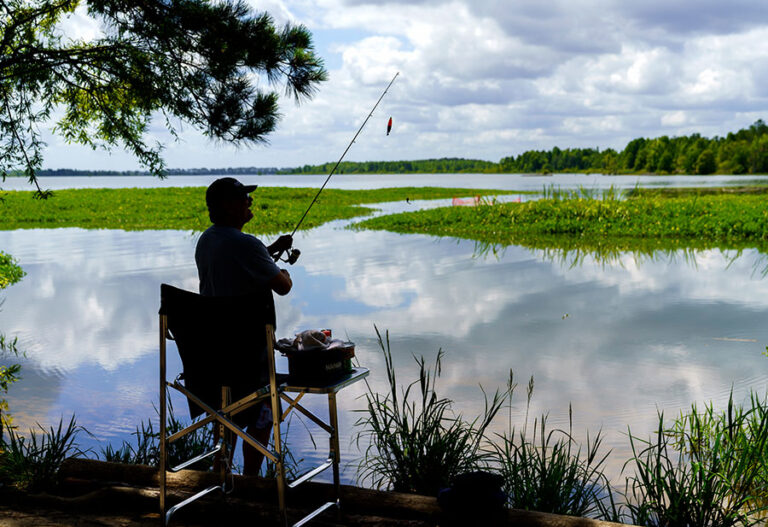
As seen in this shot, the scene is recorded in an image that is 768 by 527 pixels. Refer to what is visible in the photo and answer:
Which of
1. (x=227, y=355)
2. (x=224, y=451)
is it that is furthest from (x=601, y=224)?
(x=227, y=355)

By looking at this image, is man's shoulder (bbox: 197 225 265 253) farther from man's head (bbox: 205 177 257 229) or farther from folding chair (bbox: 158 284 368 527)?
folding chair (bbox: 158 284 368 527)

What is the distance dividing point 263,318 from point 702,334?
24.5ft

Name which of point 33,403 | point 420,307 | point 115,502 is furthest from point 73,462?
point 420,307

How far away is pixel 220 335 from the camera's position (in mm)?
3006

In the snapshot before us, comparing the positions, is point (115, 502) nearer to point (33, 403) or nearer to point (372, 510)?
point (372, 510)

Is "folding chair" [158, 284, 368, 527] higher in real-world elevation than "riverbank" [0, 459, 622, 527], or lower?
higher

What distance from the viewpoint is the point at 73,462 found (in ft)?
12.6

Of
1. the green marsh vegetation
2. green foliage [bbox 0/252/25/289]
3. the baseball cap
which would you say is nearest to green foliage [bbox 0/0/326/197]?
the baseball cap

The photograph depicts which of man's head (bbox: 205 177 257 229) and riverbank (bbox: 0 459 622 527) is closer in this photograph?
riverbank (bbox: 0 459 622 527)

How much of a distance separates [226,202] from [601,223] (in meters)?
18.8

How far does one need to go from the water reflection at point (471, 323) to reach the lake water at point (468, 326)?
0.03 metres

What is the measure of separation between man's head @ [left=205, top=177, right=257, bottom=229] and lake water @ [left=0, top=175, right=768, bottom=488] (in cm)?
217

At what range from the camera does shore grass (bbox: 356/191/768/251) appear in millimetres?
18516

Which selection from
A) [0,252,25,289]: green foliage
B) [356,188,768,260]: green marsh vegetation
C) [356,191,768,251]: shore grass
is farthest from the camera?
[356,191,768,251]: shore grass
